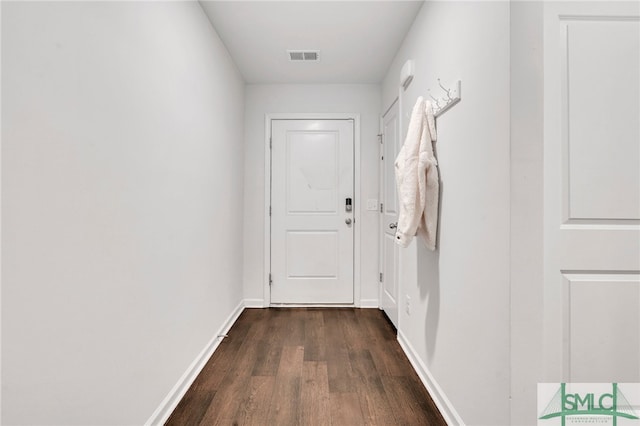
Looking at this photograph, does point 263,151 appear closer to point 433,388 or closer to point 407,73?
point 407,73

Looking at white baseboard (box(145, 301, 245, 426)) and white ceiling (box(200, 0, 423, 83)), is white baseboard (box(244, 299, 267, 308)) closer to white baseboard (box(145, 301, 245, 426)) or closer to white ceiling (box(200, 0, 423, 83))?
white baseboard (box(145, 301, 245, 426))

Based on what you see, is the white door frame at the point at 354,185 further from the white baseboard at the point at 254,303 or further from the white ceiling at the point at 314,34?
the white ceiling at the point at 314,34

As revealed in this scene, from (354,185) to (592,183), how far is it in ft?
9.05

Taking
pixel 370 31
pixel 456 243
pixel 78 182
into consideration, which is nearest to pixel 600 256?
pixel 456 243

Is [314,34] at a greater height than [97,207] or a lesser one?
greater

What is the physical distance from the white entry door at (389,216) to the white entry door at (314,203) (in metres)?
0.38

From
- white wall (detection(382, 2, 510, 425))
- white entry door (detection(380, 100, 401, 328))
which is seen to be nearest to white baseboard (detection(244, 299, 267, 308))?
white entry door (detection(380, 100, 401, 328))

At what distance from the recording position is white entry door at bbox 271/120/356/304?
12.6ft

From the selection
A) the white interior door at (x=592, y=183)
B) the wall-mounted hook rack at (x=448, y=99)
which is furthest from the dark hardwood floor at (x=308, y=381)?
the wall-mounted hook rack at (x=448, y=99)

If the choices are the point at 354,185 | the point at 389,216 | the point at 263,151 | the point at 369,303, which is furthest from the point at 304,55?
the point at 369,303

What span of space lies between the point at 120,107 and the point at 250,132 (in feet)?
8.21

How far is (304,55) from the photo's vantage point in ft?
10.2

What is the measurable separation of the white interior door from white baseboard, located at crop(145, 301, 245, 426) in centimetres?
168

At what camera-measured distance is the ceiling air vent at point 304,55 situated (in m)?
3.04
